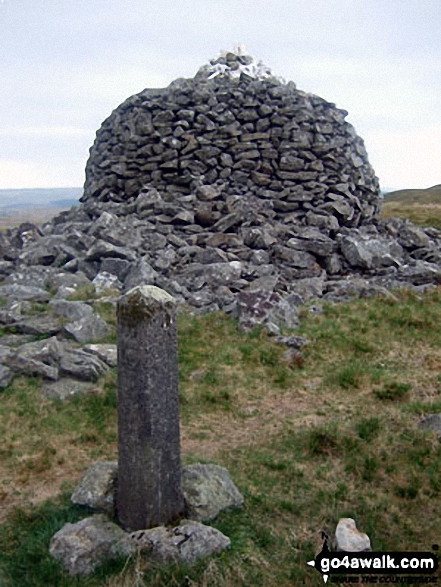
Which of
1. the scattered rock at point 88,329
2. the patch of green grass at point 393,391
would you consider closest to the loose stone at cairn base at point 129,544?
the patch of green grass at point 393,391

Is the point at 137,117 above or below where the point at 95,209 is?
above

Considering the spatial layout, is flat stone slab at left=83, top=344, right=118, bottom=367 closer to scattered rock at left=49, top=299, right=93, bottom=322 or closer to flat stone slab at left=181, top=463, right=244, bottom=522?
scattered rock at left=49, top=299, right=93, bottom=322

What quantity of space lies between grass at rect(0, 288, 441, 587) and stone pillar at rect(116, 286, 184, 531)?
579 millimetres

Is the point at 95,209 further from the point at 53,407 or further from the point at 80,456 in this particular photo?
the point at 80,456

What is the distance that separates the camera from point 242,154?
1722 centimetres

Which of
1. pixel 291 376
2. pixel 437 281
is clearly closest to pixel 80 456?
pixel 291 376

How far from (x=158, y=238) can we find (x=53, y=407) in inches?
307

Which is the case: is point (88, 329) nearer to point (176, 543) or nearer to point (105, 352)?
point (105, 352)

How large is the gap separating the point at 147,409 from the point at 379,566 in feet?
8.05

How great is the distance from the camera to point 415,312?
12172mm

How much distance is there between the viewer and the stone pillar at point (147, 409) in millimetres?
5062

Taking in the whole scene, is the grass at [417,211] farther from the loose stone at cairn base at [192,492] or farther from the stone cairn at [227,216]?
the loose stone at cairn base at [192,492]

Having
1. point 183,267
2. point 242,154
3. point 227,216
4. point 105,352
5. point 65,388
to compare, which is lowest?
point 65,388

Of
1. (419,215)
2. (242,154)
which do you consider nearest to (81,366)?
(242,154)
